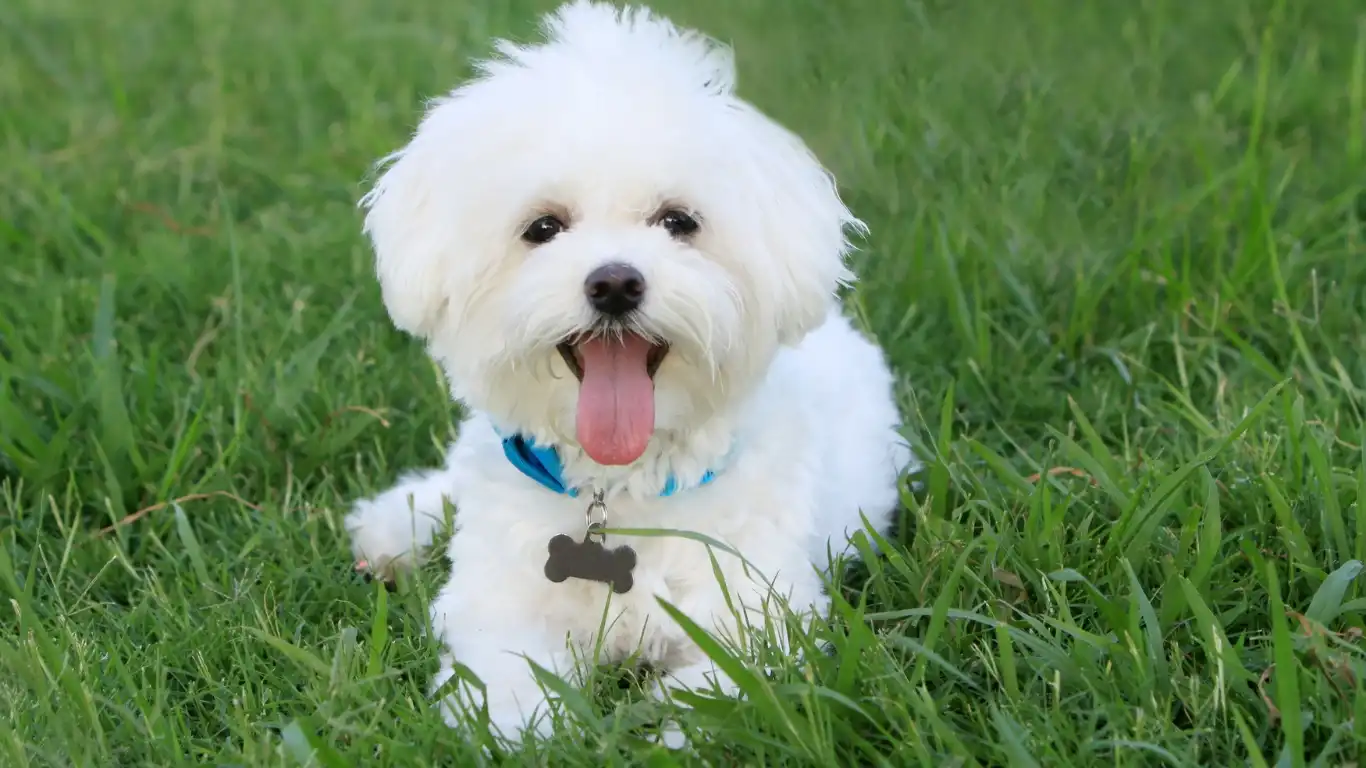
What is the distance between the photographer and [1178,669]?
7.27 feet

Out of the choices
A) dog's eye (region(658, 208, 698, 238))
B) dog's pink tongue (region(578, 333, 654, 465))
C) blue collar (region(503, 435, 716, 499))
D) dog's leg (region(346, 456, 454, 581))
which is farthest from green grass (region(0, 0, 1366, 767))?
dog's eye (region(658, 208, 698, 238))

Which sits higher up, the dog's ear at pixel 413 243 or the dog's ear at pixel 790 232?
the dog's ear at pixel 413 243

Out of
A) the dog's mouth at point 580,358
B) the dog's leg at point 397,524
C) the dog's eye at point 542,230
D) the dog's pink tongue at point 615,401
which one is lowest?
the dog's pink tongue at point 615,401

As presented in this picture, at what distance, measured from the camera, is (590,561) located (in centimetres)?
256

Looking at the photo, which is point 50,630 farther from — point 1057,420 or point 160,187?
point 160,187

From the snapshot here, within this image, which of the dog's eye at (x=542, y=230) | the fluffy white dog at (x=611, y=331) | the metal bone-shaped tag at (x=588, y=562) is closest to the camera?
the fluffy white dog at (x=611, y=331)

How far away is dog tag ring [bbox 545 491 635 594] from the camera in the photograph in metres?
2.56

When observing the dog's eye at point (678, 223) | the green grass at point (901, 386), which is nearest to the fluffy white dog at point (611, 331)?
the dog's eye at point (678, 223)

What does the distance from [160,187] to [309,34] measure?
1.61 m

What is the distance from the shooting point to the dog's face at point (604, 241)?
2.32m

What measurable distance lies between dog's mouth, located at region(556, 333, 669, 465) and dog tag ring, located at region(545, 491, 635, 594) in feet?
0.72

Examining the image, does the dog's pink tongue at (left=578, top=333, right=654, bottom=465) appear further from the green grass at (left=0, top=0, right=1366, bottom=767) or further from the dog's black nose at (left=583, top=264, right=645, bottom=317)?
the green grass at (left=0, top=0, right=1366, bottom=767)

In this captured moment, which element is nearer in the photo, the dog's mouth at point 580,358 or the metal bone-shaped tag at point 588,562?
the dog's mouth at point 580,358

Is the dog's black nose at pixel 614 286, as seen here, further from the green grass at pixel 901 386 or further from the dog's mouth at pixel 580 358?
the green grass at pixel 901 386
